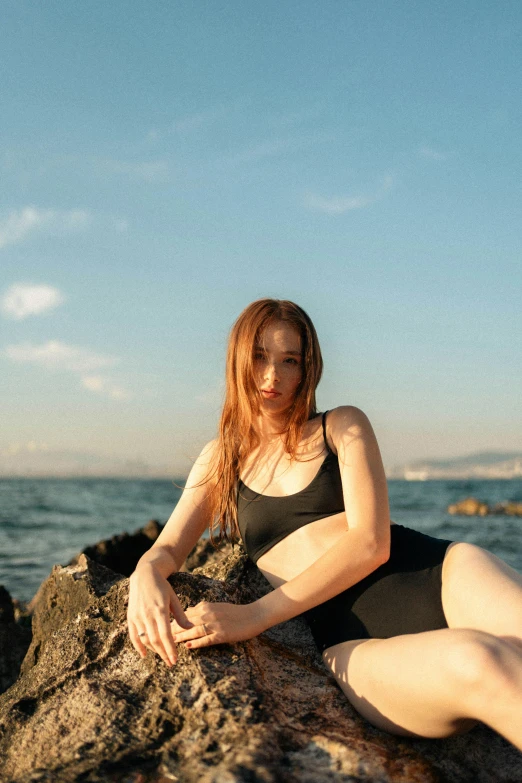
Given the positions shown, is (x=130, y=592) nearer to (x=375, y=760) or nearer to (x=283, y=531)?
(x=283, y=531)

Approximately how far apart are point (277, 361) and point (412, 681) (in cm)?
167

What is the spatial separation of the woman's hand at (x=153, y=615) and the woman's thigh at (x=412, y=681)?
28.5 inches

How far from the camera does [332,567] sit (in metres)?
2.97

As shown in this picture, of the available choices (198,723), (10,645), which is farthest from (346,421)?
(10,645)

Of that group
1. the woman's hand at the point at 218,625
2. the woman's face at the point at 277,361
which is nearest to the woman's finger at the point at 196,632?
the woman's hand at the point at 218,625

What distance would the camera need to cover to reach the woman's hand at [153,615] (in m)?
A: 2.64

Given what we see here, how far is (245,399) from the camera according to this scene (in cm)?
358

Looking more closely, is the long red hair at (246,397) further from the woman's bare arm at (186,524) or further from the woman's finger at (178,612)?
the woman's finger at (178,612)

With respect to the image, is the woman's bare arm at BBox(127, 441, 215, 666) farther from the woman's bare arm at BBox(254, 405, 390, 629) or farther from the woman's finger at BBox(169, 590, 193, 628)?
the woman's bare arm at BBox(254, 405, 390, 629)

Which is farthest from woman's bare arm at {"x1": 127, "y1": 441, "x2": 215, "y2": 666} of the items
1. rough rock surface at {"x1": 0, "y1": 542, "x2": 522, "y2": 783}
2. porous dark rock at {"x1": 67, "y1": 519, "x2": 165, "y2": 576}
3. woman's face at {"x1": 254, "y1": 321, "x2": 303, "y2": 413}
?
porous dark rock at {"x1": 67, "y1": 519, "x2": 165, "y2": 576}

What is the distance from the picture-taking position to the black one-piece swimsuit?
3.03 m

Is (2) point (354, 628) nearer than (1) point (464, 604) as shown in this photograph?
No

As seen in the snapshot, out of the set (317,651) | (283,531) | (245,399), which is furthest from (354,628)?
(245,399)

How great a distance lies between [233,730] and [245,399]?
1.69 metres
